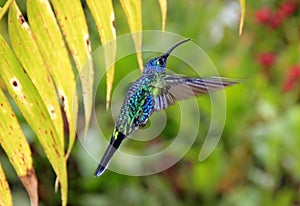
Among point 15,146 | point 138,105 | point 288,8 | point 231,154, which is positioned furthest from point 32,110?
point 288,8

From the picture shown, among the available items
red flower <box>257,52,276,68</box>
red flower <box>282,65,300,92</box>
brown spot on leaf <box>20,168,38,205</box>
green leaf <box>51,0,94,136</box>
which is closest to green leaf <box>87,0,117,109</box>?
green leaf <box>51,0,94,136</box>

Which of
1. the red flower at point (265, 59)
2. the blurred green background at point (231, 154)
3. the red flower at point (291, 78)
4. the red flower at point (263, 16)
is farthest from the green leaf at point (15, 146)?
the red flower at point (263, 16)

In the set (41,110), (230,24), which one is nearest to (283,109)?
(230,24)

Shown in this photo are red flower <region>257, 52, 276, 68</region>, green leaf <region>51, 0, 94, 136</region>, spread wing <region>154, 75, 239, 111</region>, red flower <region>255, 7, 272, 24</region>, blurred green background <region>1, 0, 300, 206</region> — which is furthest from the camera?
red flower <region>255, 7, 272, 24</region>

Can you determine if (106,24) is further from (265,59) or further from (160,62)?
(265,59)

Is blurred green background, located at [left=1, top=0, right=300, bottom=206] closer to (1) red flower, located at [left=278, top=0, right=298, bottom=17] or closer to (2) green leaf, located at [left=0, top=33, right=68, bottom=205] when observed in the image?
(1) red flower, located at [left=278, top=0, right=298, bottom=17]

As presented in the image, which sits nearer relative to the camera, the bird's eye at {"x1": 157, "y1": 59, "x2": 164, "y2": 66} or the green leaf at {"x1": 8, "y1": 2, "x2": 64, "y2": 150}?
the bird's eye at {"x1": 157, "y1": 59, "x2": 164, "y2": 66}

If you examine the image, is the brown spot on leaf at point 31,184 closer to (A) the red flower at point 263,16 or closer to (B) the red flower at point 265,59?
(B) the red flower at point 265,59
